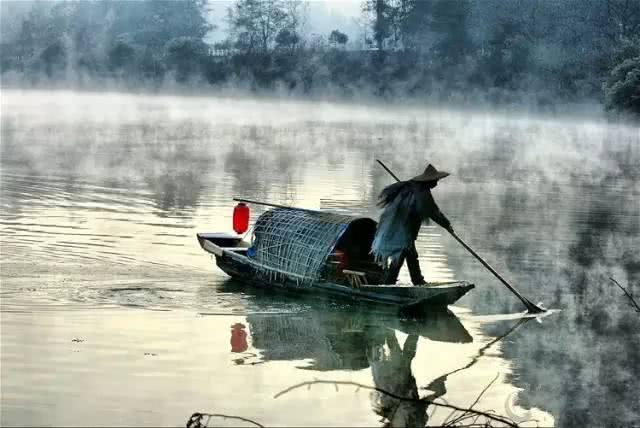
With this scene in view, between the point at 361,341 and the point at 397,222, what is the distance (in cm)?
138

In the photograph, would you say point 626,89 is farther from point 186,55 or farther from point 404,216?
point 186,55

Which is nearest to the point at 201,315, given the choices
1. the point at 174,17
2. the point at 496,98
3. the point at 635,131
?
the point at 635,131

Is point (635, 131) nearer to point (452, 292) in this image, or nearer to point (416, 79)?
point (416, 79)

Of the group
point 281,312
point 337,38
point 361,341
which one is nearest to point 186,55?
point 337,38

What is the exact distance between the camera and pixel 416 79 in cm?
6438

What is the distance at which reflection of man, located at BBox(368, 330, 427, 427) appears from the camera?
796 cm

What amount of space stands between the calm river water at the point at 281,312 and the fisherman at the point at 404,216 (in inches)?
24.9

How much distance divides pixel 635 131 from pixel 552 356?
3422cm

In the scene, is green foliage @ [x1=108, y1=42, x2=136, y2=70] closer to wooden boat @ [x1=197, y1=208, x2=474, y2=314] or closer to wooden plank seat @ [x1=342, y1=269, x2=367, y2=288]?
wooden boat @ [x1=197, y1=208, x2=474, y2=314]

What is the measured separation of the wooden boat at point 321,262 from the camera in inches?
427

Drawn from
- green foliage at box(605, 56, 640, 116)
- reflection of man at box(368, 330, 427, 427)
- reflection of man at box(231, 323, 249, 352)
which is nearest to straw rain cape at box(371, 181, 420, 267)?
reflection of man at box(368, 330, 427, 427)

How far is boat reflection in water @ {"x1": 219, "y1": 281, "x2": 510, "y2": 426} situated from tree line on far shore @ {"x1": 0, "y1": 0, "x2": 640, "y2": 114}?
103 ft

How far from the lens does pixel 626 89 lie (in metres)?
40.9

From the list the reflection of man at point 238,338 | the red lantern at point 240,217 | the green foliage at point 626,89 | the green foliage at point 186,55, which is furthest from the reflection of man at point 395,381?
the green foliage at point 186,55
